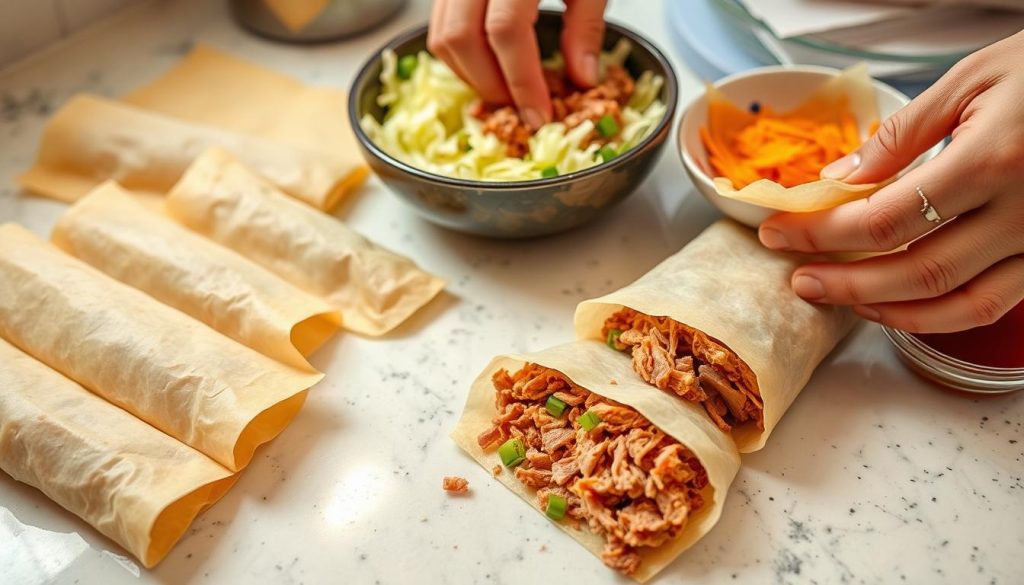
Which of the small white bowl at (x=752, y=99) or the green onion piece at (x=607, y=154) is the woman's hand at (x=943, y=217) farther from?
the green onion piece at (x=607, y=154)

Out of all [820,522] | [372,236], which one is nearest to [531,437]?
[820,522]

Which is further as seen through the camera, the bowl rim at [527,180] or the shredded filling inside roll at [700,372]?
the bowl rim at [527,180]

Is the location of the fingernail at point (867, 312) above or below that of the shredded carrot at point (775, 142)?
below

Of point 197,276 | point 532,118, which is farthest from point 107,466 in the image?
point 532,118

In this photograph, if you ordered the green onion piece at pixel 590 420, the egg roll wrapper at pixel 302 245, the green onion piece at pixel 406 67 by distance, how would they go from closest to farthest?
1. the green onion piece at pixel 590 420
2. the egg roll wrapper at pixel 302 245
3. the green onion piece at pixel 406 67

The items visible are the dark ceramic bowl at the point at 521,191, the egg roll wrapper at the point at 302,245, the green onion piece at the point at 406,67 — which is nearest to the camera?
the dark ceramic bowl at the point at 521,191

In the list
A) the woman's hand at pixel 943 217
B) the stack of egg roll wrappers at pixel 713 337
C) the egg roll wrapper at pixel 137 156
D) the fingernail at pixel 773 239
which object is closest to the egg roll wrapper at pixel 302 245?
the egg roll wrapper at pixel 137 156

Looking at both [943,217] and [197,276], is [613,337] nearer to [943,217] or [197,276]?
[943,217]
